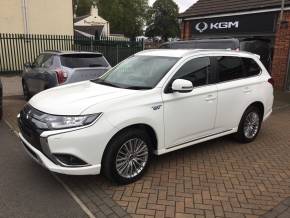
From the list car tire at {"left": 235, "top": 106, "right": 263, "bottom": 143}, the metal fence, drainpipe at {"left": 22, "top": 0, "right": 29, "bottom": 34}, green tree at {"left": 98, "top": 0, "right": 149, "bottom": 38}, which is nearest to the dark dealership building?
car tire at {"left": 235, "top": 106, "right": 263, "bottom": 143}

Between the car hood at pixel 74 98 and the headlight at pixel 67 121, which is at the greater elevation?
the car hood at pixel 74 98

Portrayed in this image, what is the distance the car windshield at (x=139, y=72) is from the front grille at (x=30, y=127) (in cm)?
121

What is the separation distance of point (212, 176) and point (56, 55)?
17.7 ft

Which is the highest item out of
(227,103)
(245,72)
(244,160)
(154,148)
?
(245,72)

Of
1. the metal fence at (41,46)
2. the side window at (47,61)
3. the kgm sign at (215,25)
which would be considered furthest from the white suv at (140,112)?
the metal fence at (41,46)

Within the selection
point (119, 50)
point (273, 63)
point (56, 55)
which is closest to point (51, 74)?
point (56, 55)

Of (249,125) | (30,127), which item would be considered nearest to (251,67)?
(249,125)

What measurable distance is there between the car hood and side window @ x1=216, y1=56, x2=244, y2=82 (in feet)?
5.65

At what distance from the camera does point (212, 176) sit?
449 centimetres

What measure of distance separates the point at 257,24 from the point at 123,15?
51.4 meters

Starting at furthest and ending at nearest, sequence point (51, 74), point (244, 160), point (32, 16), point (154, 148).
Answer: point (32, 16), point (51, 74), point (244, 160), point (154, 148)

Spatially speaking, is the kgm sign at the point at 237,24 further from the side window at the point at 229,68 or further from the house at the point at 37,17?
the house at the point at 37,17

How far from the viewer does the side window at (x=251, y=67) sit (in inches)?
225

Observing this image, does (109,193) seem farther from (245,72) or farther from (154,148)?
(245,72)
